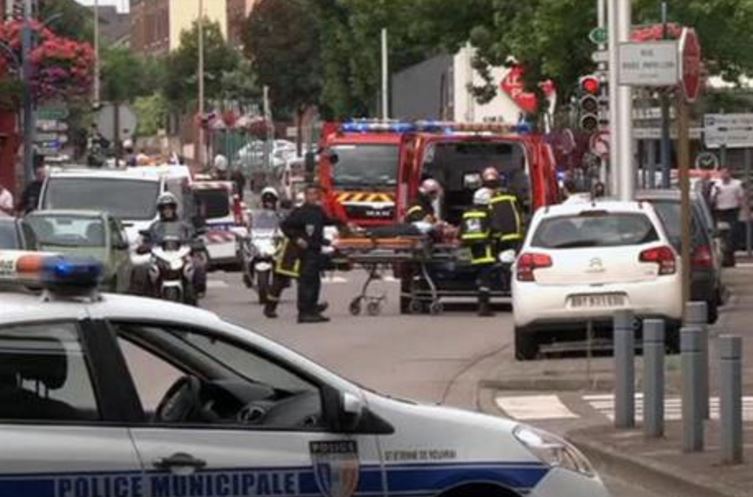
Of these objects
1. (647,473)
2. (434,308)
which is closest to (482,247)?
(434,308)

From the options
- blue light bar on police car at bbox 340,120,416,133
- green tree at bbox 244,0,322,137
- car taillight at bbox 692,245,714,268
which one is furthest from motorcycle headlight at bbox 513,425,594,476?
green tree at bbox 244,0,322,137

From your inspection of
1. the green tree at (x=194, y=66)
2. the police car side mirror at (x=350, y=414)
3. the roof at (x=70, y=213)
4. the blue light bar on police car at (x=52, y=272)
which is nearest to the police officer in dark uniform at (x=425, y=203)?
the roof at (x=70, y=213)

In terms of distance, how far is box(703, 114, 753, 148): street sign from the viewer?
4397cm

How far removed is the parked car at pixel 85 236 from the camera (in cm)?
2966

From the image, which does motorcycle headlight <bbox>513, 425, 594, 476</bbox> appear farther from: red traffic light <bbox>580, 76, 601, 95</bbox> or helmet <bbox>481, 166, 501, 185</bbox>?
red traffic light <bbox>580, 76, 601, 95</bbox>

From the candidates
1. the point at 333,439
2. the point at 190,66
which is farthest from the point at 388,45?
the point at 333,439

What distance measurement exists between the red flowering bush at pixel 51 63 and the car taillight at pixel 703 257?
88.8 ft

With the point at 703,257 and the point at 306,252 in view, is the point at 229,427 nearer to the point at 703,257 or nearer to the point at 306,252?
the point at 703,257

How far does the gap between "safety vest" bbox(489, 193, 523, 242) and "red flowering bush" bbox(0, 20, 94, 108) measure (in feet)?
78.9

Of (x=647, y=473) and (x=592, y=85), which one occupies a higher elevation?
(x=592, y=85)

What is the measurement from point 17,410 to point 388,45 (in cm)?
6508

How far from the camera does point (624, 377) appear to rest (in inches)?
633

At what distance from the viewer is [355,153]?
152ft

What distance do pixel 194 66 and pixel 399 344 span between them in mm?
82917
